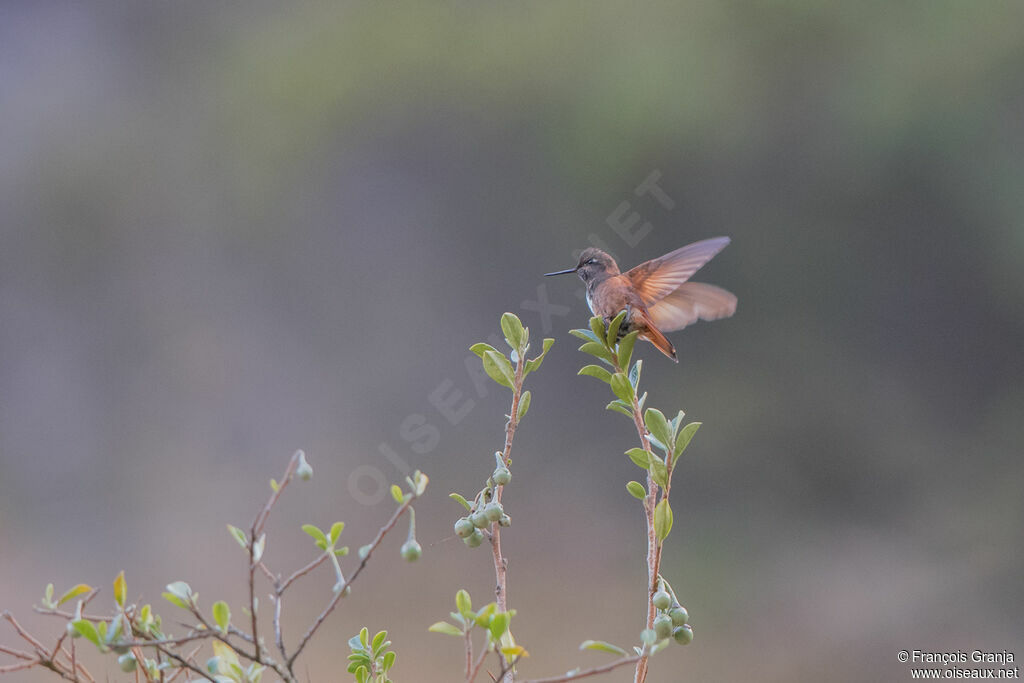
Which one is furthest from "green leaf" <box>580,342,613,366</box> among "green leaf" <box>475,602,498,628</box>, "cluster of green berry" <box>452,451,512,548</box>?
"green leaf" <box>475,602,498,628</box>

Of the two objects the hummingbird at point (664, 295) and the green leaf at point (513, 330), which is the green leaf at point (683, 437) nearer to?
the green leaf at point (513, 330)

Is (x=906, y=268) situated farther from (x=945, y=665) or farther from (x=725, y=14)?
(x=945, y=665)

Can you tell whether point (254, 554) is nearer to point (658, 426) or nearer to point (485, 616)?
point (485, 616)

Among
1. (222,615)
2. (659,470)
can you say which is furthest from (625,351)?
(222,615)

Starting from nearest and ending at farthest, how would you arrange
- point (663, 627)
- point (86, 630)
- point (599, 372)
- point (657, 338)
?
1. point (86, 630)
2. point (663, 627)
3. point (599, 372)
4. point (657, 338)

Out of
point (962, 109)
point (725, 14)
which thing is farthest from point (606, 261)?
point (962, 109)

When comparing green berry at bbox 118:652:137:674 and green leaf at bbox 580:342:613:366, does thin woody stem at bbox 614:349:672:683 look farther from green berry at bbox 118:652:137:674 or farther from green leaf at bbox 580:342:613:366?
green berry at bbox 118:652:137:674
